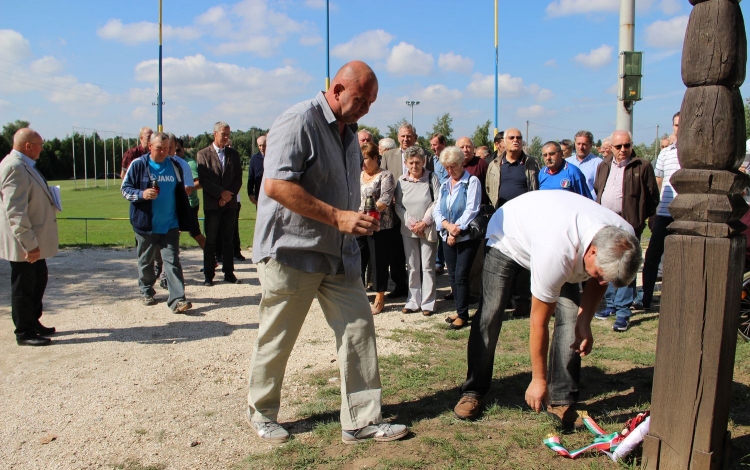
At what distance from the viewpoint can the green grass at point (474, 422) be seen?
3545 mm

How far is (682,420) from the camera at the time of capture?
312cm

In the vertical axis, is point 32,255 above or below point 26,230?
below

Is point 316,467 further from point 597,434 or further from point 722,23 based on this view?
point 722,23

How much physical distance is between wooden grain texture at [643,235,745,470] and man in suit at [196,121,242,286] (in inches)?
262

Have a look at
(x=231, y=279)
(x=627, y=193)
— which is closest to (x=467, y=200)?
(x=627, y=193)

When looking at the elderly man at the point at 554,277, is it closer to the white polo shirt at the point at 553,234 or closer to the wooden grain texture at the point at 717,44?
the white polo shirt at the point at 553,234

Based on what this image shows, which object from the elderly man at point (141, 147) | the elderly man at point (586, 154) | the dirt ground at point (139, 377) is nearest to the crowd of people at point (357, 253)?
the dirt ground at point (139, 377)

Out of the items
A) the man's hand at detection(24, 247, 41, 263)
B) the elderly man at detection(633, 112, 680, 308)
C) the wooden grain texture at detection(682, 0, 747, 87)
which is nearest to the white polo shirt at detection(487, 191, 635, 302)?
the wooden grain texture at detection(682, 0, 747, 87)

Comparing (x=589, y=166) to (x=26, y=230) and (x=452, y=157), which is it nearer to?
(x=452, y=157)

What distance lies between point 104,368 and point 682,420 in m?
4.50

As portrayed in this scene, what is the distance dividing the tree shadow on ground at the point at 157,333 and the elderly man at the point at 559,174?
367 centimetres

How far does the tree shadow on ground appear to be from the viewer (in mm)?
6113

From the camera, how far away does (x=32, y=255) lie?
5.73m

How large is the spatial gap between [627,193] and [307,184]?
442cm
